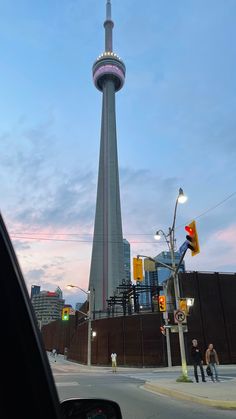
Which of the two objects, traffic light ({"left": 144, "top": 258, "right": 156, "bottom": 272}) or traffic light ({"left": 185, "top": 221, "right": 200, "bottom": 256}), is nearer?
traffic light ({"left": 185, "top": 221, "right": 200, "bottom": 256})

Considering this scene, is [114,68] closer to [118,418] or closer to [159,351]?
[159,351]

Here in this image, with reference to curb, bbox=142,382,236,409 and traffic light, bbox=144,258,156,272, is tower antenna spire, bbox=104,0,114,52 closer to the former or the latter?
traffic light, bbox=144,258,156,272

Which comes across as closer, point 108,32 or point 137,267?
point 137,267

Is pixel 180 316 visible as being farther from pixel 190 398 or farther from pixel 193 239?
pixel 190 398

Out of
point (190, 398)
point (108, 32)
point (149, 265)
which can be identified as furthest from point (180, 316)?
point (108, 32)

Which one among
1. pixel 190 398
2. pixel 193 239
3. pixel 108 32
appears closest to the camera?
pixel 190 398

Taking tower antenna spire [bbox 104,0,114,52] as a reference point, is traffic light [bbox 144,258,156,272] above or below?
below

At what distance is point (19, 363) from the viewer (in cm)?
160

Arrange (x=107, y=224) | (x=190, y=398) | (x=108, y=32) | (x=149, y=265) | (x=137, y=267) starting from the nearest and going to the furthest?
(x=190, y=398)
(x=149, y=265)
(x=137, y=267)
(x=107, y=224)
(x=108, y=32)

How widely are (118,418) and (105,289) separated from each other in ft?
309

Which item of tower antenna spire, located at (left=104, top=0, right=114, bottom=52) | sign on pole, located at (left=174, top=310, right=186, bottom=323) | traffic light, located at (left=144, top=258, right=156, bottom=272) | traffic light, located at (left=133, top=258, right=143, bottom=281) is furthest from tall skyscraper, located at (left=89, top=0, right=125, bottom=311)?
sign on pole, located at (left=174, top=310, right=186, bottom=323)

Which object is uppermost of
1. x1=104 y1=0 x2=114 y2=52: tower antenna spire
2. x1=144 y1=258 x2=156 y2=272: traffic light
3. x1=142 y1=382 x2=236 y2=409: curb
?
x1=104 y1=0 x2=114 y2=52: tower antenna spire

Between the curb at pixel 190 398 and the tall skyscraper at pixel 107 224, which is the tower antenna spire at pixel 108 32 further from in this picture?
the curb at pixel 190 398

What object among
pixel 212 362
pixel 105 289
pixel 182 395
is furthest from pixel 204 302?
pixel 105 289
